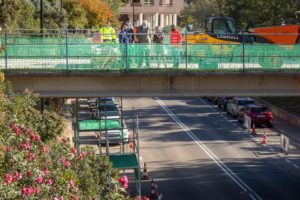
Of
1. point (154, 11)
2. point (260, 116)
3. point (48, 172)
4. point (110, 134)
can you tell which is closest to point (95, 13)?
point (260, 116)

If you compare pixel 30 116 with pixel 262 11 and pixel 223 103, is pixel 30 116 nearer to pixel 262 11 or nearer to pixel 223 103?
pixel 223 103

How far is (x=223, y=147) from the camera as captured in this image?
44969 mm

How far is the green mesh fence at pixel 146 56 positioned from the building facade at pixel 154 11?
250ft

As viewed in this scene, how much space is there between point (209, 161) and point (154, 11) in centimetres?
6795

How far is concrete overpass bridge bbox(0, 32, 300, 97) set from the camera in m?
27.5

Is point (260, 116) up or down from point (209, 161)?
up

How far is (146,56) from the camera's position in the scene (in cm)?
2788

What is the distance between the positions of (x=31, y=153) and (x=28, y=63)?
10.9 metres

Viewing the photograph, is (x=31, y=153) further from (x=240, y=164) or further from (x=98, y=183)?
(x=240, y=164)

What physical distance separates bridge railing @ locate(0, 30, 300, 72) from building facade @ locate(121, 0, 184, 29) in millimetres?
76209

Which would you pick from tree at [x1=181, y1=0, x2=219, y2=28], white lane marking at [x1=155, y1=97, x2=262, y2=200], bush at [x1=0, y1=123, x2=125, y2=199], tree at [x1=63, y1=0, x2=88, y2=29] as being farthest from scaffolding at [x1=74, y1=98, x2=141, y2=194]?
tree at [x1=181, y1=0, x2=219, y2=28]

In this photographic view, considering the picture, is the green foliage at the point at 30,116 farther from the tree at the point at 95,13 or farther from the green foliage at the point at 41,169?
the tree at the point at 95,13

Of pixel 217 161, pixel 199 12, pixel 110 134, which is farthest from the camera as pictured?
pixel 199 12

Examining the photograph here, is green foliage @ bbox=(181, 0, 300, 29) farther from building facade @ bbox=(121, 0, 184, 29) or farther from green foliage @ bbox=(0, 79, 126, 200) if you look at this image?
green foliage @ bbox=(0, 79, 126, 200)
